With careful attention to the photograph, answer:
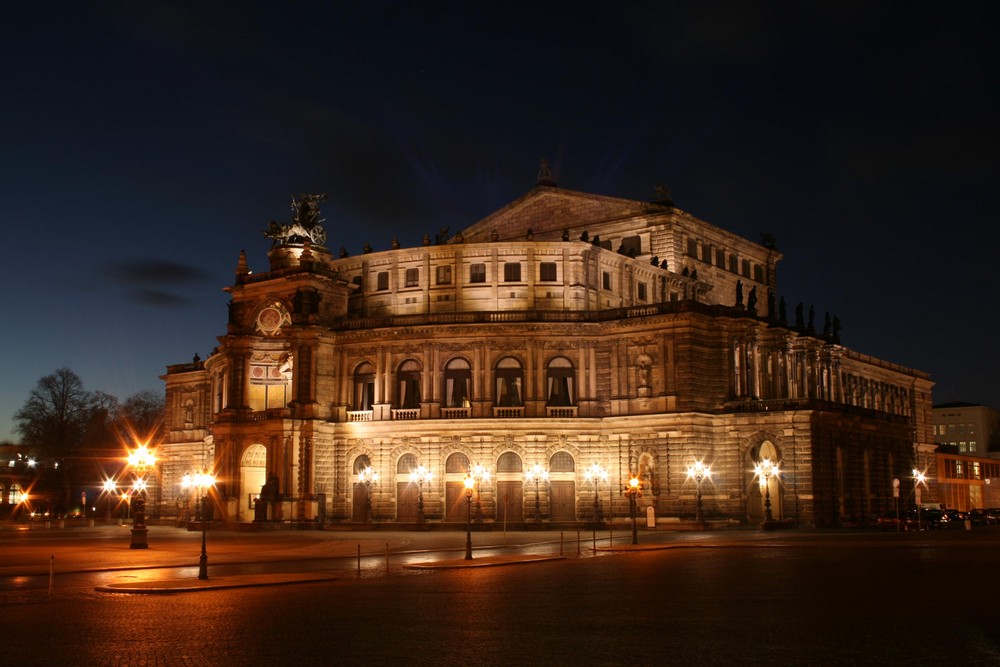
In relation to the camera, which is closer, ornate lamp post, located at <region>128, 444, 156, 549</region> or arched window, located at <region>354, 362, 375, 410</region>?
Answer: ornate lamp post, located at <region>128, 444, 156, 549</region>

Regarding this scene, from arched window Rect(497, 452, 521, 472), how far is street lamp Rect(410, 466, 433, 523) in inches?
196

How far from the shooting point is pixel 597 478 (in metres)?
77.7

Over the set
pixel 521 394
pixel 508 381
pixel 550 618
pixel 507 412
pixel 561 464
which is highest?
pixel 508 381

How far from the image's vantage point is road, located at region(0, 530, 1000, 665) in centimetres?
1833

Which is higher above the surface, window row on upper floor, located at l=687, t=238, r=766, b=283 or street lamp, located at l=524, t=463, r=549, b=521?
window row on upper floor, located at l=687, t=238, r=766, b=283

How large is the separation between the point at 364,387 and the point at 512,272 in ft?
45.9

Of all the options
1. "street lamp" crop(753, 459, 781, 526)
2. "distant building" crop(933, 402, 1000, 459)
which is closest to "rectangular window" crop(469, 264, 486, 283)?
"street lamp" crop(753, 459, 781, 526)

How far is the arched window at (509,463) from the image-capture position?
78.6 m

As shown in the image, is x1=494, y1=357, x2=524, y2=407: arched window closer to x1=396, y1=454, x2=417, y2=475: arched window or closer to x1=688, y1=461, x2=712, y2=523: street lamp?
x1=396, y1=454, x2=417, y2=475: arched window

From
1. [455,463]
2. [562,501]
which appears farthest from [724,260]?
[455,463]

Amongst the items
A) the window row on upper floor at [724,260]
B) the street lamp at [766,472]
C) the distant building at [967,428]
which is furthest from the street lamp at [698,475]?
the distant building at [967,428]

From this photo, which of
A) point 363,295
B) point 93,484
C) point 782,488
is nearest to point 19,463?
point 93,484

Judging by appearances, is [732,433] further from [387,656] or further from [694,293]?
[387,656]

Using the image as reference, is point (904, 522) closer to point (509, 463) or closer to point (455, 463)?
point (509, 463)
